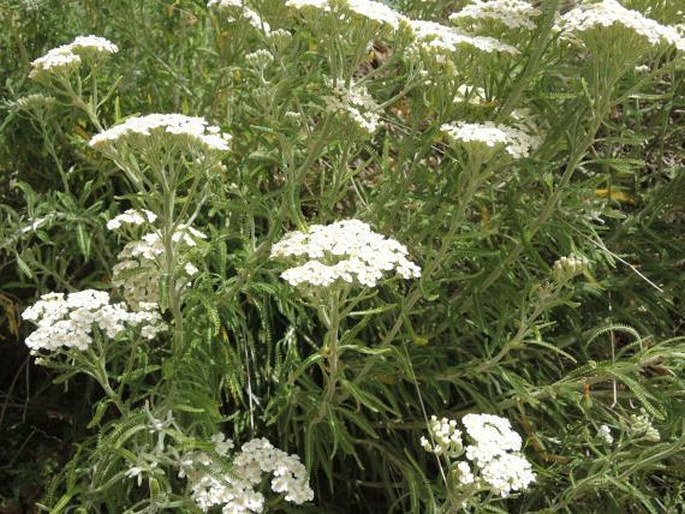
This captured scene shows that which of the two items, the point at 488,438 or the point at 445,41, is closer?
the point at 488,438

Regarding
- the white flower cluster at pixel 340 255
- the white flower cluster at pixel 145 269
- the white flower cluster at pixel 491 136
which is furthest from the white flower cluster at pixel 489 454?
the white flower cluster at pixel 145 269

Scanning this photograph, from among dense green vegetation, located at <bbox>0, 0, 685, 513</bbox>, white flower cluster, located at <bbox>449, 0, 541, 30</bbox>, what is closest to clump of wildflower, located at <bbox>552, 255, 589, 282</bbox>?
Answer: dense green vegetation, located at <bbox>0, 0, 685, 513</bbox>

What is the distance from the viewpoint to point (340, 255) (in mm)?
2387

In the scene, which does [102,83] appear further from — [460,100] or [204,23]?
[460,100]

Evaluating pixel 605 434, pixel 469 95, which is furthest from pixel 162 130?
pixel 605 434

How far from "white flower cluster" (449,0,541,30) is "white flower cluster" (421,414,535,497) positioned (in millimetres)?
1311

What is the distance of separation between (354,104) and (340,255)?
70cm

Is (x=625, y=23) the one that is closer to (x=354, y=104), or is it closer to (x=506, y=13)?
(x=506, y=13)

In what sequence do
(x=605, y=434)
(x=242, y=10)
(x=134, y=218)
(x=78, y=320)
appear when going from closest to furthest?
(x=78, y=320)
(x=134, y=218)
(x=605, y=434)
(x=242, y=10)

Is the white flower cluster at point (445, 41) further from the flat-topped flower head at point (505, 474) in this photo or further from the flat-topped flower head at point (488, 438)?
the flat-topped flower head at point (505, 474)

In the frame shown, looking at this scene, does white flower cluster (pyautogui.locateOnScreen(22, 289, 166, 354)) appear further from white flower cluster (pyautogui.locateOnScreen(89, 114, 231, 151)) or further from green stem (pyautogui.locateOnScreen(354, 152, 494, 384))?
green stem (pyautogui.locateOnScreen(354, 152, 494, 384))

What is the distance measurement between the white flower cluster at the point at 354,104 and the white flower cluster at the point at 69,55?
76 centimetres

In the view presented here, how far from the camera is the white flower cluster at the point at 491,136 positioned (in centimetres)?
250

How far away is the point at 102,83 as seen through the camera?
3729 millimetres
